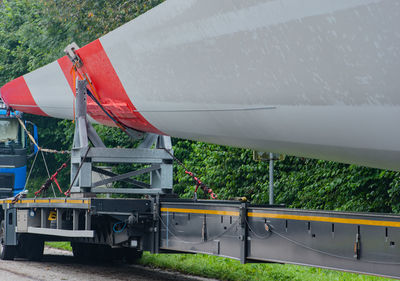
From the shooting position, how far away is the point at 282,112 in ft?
17.3

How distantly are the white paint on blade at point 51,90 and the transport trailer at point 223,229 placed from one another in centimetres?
A: 144

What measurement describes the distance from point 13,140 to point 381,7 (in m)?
10.8

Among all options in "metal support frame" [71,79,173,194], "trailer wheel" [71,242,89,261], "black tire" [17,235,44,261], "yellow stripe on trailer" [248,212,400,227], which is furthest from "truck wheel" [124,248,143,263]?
"yellow stripe on trailer" [248,212,400,227]

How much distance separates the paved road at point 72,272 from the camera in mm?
9031

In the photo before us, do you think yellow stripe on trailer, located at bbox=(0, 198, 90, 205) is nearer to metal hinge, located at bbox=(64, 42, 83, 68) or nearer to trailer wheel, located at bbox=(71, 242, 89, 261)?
trailer wheel, located at bbox=(71, 242, 89, 261)

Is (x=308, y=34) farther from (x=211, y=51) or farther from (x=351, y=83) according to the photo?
(x=211, y=51)

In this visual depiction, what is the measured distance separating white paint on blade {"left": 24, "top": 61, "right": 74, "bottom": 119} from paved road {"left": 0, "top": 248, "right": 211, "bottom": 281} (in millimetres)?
2373

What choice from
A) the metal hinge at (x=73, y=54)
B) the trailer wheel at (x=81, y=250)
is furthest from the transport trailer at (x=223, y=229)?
the metal hinge at (x=73, y=54)

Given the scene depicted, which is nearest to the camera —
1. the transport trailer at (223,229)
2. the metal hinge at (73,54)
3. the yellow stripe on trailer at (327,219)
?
the yellow stripe on trailer at (327,219)

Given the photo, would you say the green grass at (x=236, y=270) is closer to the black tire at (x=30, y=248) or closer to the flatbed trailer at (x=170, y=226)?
the flatbed trailer at (x=170, y=226)

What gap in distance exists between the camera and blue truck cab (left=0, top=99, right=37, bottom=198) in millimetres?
13633

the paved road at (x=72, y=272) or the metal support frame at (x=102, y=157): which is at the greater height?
Result: the metal support frame at (x=102, y=157)

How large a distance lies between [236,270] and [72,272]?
2408mm

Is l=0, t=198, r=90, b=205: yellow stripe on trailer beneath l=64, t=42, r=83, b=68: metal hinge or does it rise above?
beneath
